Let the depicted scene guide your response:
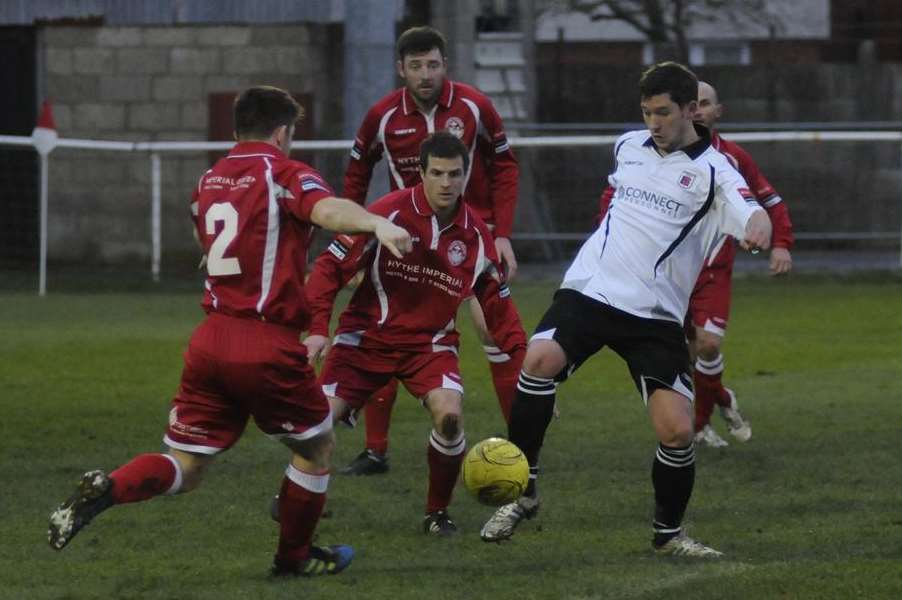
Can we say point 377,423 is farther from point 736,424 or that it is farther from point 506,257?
point 736,424

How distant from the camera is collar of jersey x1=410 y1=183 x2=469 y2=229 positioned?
7.07 m

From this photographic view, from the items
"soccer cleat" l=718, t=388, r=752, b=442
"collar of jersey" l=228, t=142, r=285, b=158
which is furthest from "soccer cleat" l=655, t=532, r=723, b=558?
"soccer cleat" l=718, t=388, r=752, b=442

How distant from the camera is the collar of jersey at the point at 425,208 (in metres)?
7.07

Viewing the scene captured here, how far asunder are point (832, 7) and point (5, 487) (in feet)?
82.0

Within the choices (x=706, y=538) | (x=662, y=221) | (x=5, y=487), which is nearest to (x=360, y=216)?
(x=662, y=221)

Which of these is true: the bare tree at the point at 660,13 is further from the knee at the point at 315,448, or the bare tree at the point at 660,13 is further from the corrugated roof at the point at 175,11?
the knee at the point at 315,448

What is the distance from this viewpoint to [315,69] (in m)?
20.4

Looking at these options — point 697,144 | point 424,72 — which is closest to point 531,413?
point 697,144

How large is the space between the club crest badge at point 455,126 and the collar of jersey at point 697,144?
185cm

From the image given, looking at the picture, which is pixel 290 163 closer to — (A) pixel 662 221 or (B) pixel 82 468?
(A) pixel 662 221

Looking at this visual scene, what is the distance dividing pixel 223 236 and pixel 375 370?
4.93 feet

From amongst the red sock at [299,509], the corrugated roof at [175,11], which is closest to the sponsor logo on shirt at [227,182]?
the red sock at [299,509]

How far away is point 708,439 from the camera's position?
30.5ft

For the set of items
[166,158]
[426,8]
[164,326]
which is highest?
A: [426,8]
